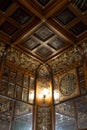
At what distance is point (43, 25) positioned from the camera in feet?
11.7

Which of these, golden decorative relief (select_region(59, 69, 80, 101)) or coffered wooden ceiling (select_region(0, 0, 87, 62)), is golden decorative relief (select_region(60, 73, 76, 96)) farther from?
coffered wooden ceiling (select_region(0, 0, 87, 62))

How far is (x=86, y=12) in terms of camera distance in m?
3.27

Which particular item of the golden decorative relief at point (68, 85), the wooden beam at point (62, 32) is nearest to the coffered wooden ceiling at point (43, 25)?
the wooden beam at point (62, 32)

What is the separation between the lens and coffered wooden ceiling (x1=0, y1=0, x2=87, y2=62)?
3.15 m

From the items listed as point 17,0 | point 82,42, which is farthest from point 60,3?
point 82,42

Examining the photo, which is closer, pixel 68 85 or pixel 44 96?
pixel 68 85

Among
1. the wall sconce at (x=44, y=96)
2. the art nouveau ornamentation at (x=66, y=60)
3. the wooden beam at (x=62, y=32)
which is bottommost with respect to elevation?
the wall sconce at (x=44, y=96)

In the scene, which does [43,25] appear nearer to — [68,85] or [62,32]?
[62,32]

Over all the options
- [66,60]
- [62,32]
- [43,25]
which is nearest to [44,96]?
[66,60]

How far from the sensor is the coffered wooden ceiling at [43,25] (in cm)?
315

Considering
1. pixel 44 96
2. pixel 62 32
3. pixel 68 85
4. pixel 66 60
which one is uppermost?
pixel 62 32

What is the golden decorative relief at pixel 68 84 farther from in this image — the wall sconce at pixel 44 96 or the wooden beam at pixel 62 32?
the wooden beam at pixel 62 32

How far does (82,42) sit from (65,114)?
1.67m

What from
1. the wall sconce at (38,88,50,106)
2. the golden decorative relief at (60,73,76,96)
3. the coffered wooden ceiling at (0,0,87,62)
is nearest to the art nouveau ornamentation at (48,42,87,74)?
the coffered wooden ceiling at (0,0,87,62)
